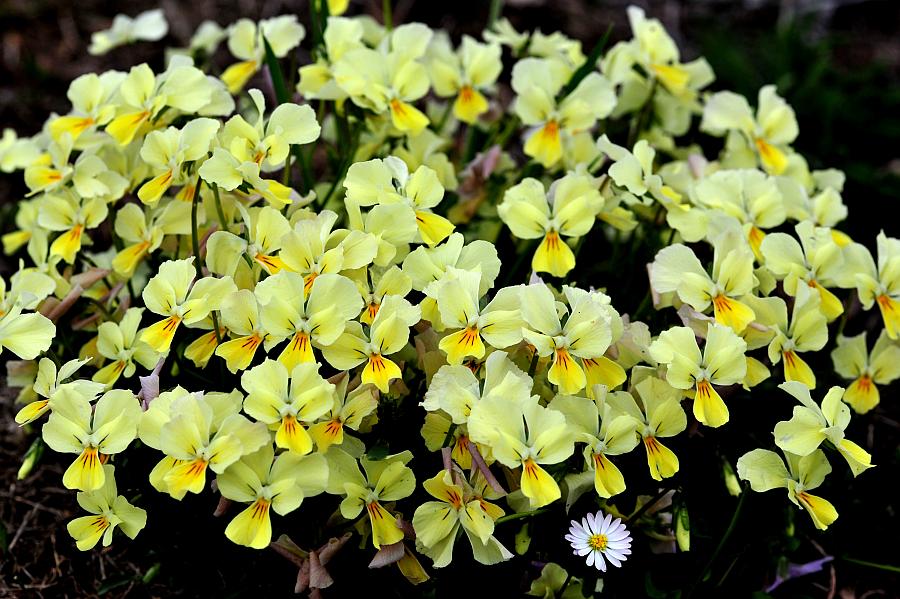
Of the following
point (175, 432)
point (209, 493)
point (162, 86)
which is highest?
point (162, 86)

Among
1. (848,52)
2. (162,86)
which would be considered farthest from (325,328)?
(848,52)

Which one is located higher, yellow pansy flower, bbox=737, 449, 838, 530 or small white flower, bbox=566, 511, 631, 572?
yellow pansy flower, bbox=737, 449, 838, 530

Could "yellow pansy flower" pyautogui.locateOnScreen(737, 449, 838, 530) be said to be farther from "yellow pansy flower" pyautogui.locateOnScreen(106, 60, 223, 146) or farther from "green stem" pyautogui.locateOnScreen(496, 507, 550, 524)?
"yellow pansy flower" pyautogui.locateOnScreen(106, 60, 223, 146)

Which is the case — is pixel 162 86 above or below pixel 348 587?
above

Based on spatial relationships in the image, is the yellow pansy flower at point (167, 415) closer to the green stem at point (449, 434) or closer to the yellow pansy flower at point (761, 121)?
the green stem at point (449, 434)

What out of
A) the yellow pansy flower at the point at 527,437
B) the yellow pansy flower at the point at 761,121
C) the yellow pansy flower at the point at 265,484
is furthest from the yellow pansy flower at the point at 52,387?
the yellow pansy flower at the point at 761,121

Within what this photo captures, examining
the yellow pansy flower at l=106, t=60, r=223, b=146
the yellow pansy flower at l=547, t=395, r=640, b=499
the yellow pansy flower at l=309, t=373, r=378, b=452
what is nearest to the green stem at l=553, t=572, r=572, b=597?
the yellow pansy flower at l=547, t=395, r=640, b=499

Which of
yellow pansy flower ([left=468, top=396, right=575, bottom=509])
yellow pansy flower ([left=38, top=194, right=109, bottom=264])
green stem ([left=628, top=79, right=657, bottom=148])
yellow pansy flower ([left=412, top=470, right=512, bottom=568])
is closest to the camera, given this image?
yellow pansy flower ([left=468, top=396, right=575, bottom=509])

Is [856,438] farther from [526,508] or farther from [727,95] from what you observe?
[526,508]
